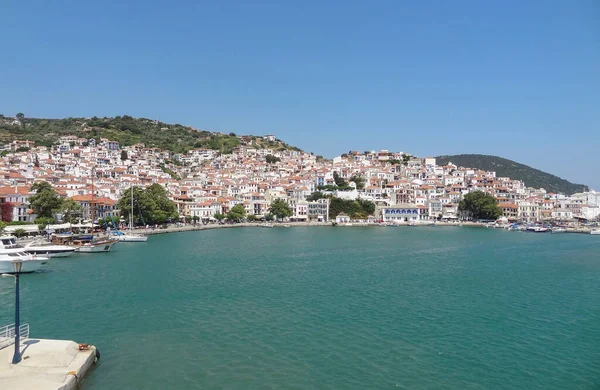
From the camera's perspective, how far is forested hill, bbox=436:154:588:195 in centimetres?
15625

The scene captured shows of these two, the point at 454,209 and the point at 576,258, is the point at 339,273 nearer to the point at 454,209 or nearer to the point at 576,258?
the point at 576,258

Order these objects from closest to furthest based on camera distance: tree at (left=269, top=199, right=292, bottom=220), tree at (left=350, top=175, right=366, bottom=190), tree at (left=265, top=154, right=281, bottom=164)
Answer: tree at (left=269, top=199, right=292, bottom=220), tree at (left=350, top=175, right=366, bottom=190), tree at (left=265, top=154, right=281, bottom=164)

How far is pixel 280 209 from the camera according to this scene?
61.5 metres

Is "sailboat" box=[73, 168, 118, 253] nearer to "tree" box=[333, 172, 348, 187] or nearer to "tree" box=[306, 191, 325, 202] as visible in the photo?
"tree" box=[306, 191, 325, 202]

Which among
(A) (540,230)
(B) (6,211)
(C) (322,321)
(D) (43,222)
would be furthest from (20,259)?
(A) (540,230)

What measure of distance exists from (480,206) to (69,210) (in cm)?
5553

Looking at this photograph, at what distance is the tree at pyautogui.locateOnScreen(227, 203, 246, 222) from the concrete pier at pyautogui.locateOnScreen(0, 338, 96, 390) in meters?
49.3

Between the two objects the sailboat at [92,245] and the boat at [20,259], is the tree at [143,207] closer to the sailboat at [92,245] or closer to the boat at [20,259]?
the sailboat at [92,245]

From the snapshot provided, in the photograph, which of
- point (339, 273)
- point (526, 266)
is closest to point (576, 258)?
point (526, 266)

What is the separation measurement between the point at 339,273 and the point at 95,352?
14.0m

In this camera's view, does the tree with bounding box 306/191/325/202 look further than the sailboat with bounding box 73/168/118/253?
Yes

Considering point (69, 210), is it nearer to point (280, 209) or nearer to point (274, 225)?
point (274, 225)

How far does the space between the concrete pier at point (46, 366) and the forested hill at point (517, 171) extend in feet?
524

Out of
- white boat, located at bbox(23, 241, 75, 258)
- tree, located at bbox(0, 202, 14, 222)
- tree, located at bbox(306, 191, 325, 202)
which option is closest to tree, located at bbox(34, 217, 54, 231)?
tree, located at bbox(0, 202, 14, 222)
